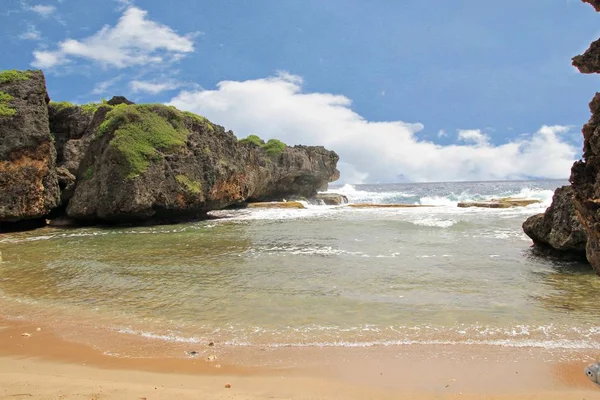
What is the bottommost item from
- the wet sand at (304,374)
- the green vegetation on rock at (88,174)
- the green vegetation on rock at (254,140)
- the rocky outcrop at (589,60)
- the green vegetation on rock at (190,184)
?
the wet sand at (304,374)

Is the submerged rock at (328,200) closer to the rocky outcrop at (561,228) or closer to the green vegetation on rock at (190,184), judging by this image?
the green vegetation on rock at (190,184)

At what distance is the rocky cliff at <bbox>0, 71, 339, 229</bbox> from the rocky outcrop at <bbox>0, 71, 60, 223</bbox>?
0.15 ft

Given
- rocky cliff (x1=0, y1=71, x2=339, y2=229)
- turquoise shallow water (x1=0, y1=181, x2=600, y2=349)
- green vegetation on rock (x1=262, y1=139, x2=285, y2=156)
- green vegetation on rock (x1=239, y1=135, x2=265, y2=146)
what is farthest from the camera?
green vegetation on rock (x1=239, y1=135, x2=265, y2=146)

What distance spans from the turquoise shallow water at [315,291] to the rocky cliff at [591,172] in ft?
5.36

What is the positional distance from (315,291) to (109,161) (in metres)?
20.7

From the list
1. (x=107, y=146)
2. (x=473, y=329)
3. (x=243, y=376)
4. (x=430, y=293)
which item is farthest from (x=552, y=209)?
(x=107, y=146)

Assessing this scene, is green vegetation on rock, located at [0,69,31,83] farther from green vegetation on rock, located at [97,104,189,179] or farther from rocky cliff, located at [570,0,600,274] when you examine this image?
rocky cliff, located at [570,0,600,274]

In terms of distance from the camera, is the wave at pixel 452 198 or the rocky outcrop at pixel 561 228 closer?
the rocky outcrop at pixel 561 228

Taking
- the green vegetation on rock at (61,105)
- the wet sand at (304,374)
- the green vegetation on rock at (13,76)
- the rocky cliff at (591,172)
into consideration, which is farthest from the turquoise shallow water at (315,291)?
the green vegetation on rock at (61,105)

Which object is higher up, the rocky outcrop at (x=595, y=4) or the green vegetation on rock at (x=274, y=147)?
the green vegetation on rock at (x=274, y=147)

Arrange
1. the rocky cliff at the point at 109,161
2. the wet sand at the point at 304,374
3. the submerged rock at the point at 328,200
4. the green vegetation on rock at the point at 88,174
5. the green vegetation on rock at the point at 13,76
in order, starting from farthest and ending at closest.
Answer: the submerged rock at the point at 328,200
the green vegetation on rock at the point at 88,174
the green vegetation on rock at the point at 13,76
the rocky cliff at the point at 109,161
the wet sand at the point at 304,374

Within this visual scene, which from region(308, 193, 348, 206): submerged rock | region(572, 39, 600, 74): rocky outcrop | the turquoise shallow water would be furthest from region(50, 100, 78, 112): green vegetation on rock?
region(572, 39, 600, 74): rocky outcrop

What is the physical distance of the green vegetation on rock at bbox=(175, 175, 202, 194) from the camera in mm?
26047

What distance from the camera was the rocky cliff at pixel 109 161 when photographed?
22375 millimetres
